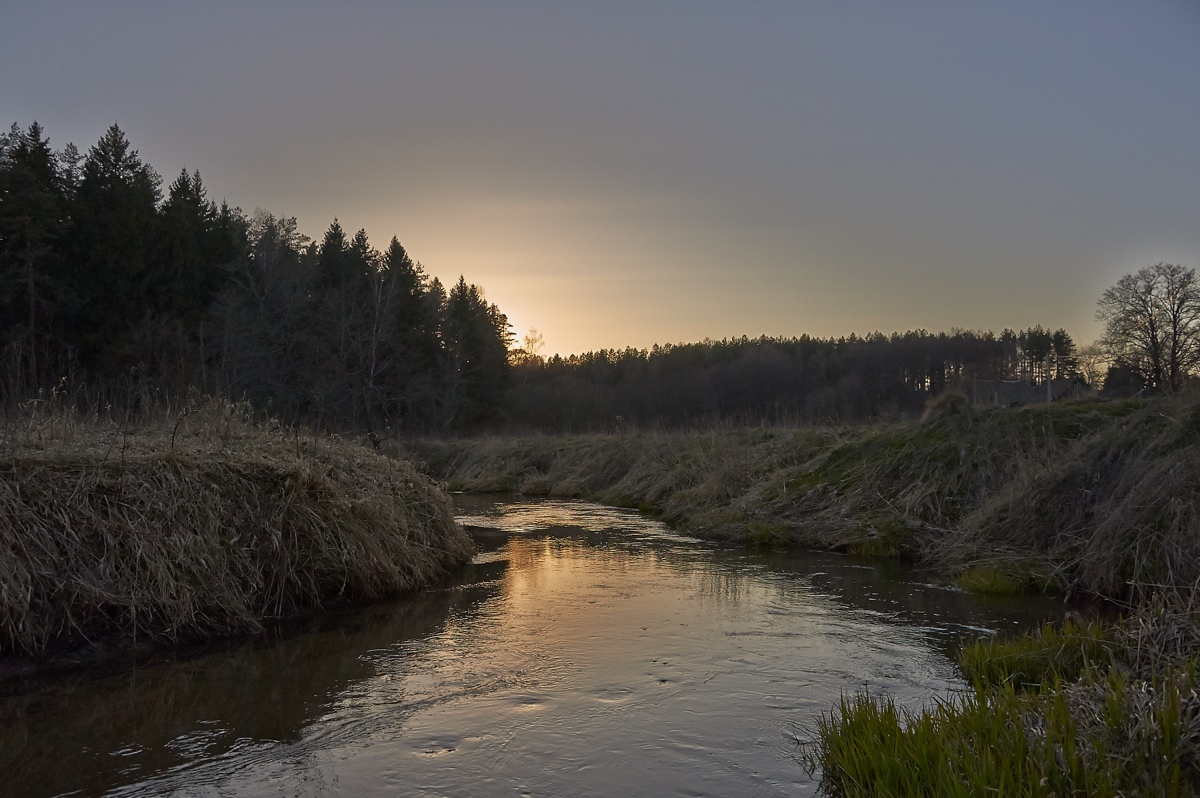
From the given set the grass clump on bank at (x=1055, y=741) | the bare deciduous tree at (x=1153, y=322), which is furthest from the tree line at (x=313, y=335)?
the grass clump on bank at (x=1055, y=741)

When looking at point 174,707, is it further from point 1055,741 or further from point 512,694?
point 1055,741

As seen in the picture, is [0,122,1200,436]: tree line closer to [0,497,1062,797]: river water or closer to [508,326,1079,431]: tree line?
[508,326,1079,431]: tree line

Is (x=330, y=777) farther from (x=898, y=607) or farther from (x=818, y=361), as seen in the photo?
(x=818, y=361)

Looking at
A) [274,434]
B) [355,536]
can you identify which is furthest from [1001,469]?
[274,434]

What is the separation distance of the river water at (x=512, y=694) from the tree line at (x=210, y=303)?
59.9 ft

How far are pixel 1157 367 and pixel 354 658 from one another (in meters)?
18.6

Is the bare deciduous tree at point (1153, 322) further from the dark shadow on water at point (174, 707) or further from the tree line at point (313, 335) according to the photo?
the dark shadow on water at point (174, 707)

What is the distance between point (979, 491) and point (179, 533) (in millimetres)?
10185

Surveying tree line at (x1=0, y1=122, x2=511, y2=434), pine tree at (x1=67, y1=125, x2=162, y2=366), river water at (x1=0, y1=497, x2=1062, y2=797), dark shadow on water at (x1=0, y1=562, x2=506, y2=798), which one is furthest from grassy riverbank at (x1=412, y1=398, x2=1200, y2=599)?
pine tree at (x1=67, y1=125, x2=162, y2=366)

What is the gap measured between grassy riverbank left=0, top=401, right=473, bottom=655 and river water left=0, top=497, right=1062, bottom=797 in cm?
45

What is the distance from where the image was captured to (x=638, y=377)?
6844cm

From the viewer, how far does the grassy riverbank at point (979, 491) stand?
797 centimetres

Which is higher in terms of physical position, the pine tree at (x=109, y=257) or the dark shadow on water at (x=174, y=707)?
the pine tree at (x=109, y=257)

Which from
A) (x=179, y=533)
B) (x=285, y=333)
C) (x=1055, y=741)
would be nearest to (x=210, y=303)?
(x=285, y=333)
